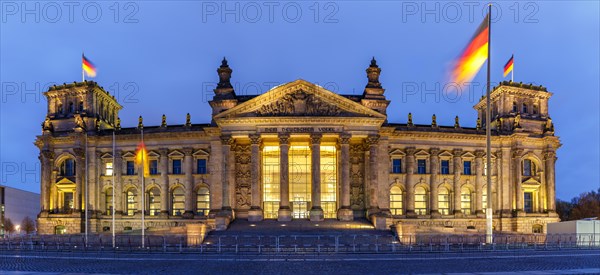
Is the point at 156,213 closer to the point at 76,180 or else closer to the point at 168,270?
the point at 76,180

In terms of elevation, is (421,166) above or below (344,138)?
below

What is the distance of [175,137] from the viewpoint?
73125 mm

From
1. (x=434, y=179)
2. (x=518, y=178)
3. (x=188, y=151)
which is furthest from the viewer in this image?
(x=518, y=178)

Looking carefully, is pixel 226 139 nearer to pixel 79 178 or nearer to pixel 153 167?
pixel 153 167

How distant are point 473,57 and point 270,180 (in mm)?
40058

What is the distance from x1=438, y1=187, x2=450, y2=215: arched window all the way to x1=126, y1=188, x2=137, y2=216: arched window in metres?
41.4

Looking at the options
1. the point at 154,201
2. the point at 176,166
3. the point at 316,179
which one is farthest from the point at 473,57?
the point at 154,201

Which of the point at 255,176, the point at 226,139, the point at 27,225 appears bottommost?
the point at 27,225

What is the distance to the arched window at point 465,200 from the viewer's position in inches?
2982

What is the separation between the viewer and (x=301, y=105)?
65188 mm

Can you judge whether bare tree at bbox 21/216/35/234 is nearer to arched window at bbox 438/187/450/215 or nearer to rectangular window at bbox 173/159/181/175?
rectangular window at bbox 173/159/181/175

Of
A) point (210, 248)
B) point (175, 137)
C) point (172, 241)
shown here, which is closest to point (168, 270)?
point (210, 248)

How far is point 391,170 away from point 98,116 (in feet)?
136

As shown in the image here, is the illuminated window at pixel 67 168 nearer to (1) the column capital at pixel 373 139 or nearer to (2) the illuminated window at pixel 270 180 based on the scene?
(2) the illuminated window at pixel 270 180
